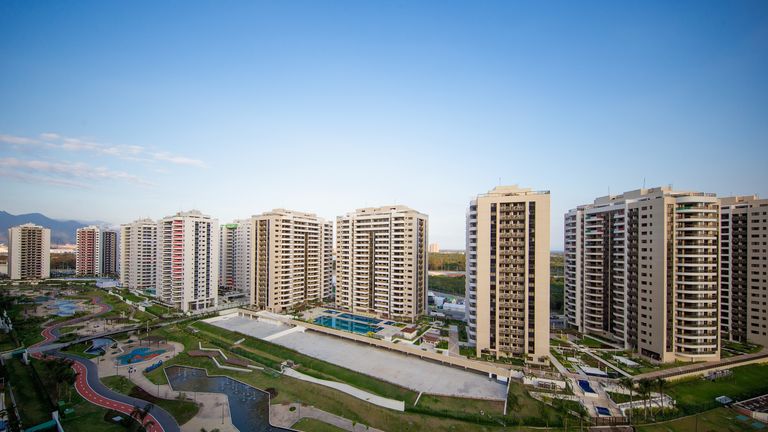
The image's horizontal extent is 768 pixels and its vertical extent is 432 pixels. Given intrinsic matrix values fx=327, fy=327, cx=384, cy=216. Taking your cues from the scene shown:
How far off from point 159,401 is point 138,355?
13.7m

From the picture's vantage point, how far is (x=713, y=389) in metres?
27.8

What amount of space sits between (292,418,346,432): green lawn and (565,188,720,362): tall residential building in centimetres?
3287

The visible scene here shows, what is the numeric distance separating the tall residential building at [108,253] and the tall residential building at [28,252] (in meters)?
12.1

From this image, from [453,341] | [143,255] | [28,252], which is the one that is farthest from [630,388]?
[28,252]

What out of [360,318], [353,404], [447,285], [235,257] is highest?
[235,257]

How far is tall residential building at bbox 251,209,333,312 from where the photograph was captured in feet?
169

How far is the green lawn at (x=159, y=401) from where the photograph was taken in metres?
25.0

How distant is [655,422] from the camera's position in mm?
23172

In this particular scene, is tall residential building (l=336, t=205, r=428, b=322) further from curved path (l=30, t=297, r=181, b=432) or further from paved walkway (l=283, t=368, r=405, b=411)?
curved path (l=30, t=297, r=181, b=432)

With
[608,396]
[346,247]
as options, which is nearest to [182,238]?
[346,247]

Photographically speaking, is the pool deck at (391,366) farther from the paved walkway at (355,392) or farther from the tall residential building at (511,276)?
the tall residential building at (511,276)

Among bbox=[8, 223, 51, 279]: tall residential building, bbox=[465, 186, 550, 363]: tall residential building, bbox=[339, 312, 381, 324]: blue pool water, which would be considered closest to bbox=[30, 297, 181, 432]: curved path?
bbox=[339, 312, 381, 324]: blue pool water

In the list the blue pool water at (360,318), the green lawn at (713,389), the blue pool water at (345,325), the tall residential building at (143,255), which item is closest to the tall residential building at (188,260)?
the tall residential building at (143,255)

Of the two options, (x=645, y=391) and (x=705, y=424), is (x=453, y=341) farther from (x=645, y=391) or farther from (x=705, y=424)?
(x=705, y=424)
